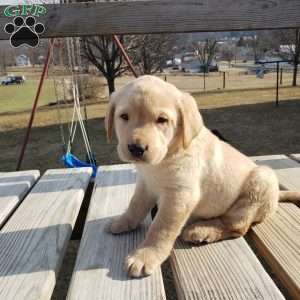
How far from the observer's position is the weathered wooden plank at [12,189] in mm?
2235

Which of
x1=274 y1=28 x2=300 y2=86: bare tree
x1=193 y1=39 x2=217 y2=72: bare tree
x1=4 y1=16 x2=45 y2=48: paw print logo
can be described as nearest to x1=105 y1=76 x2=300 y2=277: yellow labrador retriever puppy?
x1=4 y1=16 x2=45 y2=48: paw print logo

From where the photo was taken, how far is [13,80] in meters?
23.0

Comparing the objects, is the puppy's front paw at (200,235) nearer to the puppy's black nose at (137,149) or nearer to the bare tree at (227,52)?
the puppy's black nose at (137,149)

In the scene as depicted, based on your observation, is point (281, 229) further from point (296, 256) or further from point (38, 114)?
point (38, 114)

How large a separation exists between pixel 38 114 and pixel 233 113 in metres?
6.30

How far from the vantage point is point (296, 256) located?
164 cm

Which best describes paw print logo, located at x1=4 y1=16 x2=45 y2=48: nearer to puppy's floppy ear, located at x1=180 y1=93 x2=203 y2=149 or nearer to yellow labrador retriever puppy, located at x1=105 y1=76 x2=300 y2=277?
yellow labrador retriever puppy, located at x1=105 y1=76 x2=300 y2=277

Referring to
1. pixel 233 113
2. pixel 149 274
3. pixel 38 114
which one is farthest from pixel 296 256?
pixel 38 114

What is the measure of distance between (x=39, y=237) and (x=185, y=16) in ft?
4.53

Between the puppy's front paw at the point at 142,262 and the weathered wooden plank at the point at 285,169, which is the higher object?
the puppy's front paw at the point at 142,262

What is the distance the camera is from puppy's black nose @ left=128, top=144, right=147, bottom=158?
5.10ft

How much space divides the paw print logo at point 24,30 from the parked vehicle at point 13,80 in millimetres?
20136

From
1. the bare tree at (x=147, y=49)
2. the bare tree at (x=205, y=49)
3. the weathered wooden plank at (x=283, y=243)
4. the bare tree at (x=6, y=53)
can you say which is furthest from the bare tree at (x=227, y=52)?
the weathered wooden plank at (x=283, y=243)

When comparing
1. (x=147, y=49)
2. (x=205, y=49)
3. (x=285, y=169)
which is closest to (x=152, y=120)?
(x=285, y=169)
